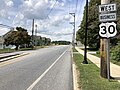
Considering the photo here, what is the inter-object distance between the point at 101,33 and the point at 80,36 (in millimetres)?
55660

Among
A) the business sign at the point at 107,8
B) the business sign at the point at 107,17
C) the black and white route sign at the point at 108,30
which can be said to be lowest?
the black and white route sign at the point at 108,30

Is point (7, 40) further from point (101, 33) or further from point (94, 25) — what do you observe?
point (101, 33)

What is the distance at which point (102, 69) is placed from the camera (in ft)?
42.8

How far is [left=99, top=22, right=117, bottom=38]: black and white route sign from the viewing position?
37.6 ft

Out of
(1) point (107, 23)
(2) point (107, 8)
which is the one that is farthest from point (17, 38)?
(1) point (107, 23)

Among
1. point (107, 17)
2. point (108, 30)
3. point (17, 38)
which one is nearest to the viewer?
point (108, 30)

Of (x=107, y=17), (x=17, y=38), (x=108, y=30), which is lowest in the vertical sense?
(x=108, y=30)

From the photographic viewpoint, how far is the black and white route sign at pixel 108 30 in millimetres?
11475

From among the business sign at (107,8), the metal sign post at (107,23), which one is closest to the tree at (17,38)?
the metal sign post at (107,23)

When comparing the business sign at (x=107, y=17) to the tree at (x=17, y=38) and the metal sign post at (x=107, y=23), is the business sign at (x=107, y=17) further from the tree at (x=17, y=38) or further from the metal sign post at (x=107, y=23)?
the tree at (x=17, y=38)

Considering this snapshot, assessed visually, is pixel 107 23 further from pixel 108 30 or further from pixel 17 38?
pixel 17 38

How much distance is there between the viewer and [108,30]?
38.0 feet

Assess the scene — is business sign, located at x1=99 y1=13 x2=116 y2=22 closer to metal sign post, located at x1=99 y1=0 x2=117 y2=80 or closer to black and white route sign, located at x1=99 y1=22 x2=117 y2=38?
metal sign post, located at x1=99 y1=0 x2=117 y2=80

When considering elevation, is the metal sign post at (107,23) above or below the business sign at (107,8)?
below
